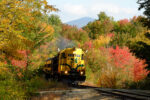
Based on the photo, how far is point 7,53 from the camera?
32.0 ft

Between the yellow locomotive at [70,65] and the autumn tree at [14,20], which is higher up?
the autumn tree at [14,20]

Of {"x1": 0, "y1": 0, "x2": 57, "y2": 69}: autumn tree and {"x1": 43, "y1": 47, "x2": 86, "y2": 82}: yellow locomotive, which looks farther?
{"x1": 43, "y1": 47, "x2": 86, "y2": 82}: yellow locomotive

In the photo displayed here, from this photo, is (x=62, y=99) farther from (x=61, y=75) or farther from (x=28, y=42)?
(x=61, y=75)

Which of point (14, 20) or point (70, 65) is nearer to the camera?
point (14, 20)

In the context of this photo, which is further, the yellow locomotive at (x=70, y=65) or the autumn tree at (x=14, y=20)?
the yellow locomotive at (x=70, y=65)

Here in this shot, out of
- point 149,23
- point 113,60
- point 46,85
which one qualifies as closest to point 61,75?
point 46,85

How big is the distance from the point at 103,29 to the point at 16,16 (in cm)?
4773

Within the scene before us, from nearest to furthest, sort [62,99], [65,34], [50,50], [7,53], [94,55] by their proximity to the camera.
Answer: [62,99], [7,53], [94,55], [50,50], [65,34]

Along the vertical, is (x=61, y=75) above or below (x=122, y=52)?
below

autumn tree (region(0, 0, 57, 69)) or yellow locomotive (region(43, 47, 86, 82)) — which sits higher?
autumn tree (region(0, 0, 57, 69))

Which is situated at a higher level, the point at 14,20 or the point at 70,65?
the point at 14,20

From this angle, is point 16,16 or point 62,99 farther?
point 16,16

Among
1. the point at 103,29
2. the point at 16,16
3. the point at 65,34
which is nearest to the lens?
the point at 16,16

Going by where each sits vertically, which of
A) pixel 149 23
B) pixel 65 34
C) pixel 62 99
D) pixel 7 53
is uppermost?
pixel 65 34
